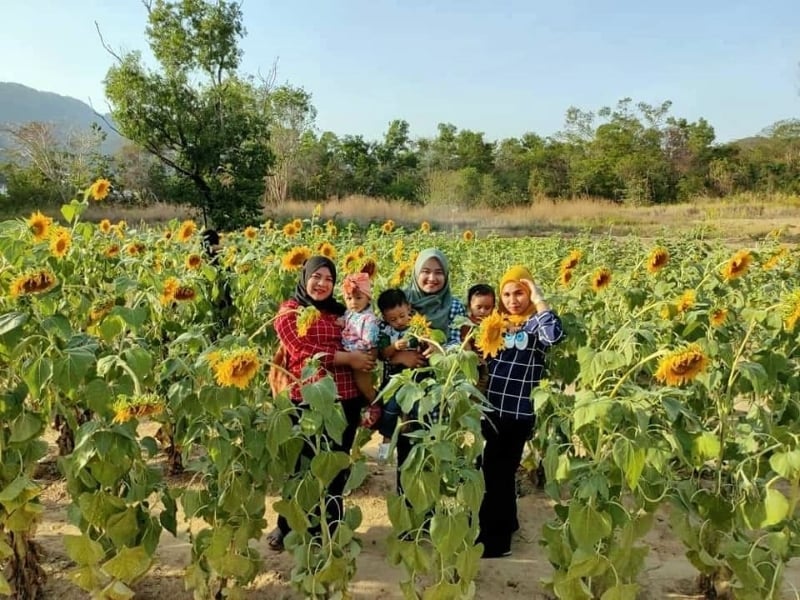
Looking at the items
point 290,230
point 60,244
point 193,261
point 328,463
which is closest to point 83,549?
point 328,463

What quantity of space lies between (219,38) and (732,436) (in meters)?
16.0

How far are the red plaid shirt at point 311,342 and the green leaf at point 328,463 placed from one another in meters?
0.54

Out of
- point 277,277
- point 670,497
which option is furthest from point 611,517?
point 277,277

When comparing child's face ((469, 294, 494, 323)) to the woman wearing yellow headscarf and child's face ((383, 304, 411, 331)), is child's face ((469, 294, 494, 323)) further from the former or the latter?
child's face ((383, 304, 411, 331))

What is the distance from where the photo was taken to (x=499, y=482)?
2922 millimetres

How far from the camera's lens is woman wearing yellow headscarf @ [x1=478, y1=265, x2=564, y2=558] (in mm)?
2639

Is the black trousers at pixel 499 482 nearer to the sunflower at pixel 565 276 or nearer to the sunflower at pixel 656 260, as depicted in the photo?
the sunflower at pixel 565 276

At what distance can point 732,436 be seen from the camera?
2.52 m

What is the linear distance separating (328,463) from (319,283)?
793 millimetres

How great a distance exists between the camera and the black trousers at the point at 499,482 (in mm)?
2807

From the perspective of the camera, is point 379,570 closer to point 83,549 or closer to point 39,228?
point 83,549

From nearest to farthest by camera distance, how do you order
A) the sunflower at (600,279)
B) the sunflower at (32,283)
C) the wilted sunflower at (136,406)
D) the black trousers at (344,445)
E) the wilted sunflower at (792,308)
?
the wilted sunflower at (136,406) < the sunflower at (32,283) < the wilted sunflower at (792,308) < the black trousers at (344,445) < the sunflower at (600,279)

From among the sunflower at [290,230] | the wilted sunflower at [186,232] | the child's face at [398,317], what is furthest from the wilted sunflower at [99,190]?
the child's face at [398,317]

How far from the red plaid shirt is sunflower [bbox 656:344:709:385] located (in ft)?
4.04
